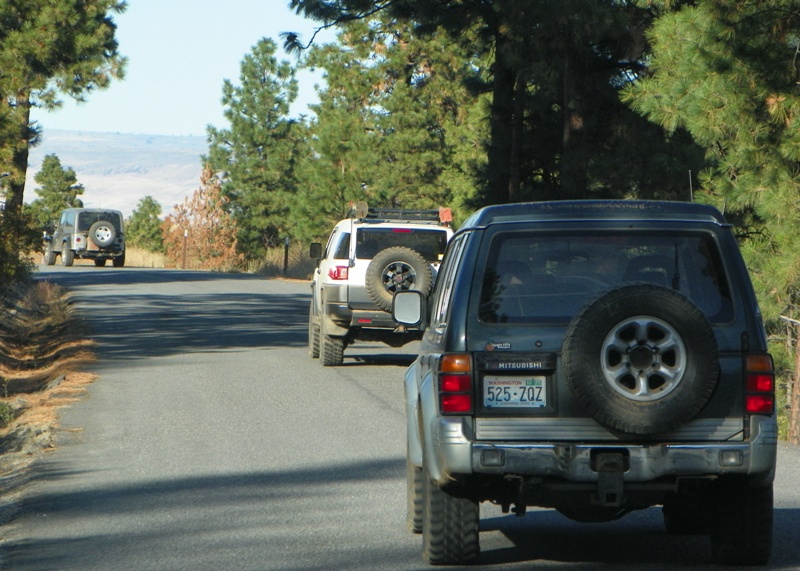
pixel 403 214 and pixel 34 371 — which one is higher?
pixel 403 214

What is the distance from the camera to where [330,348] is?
55.4 ft

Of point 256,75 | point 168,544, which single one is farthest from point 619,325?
point 256,75

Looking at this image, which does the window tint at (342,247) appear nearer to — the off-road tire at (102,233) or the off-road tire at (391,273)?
the off-road tire at (391,273)

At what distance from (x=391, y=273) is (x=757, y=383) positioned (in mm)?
10032

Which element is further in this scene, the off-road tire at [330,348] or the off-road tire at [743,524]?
the off-road tire at [330,348]

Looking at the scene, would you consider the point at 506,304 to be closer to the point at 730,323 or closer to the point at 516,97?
the point at 730,323

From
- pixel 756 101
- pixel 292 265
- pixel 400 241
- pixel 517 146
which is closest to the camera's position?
pixel 756 101

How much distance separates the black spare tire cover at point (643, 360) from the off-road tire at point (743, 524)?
0.77 meters

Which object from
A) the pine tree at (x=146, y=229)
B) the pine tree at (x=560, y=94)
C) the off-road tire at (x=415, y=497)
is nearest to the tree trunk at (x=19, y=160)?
the pine tree at (x=560, y=94)

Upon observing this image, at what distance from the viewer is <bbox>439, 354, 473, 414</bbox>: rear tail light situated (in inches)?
226

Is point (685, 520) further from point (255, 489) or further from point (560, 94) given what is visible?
point (560, 94)

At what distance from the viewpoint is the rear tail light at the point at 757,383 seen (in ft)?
18.8

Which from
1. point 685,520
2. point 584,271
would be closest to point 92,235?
point 685,520

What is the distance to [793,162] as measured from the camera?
1472cm
